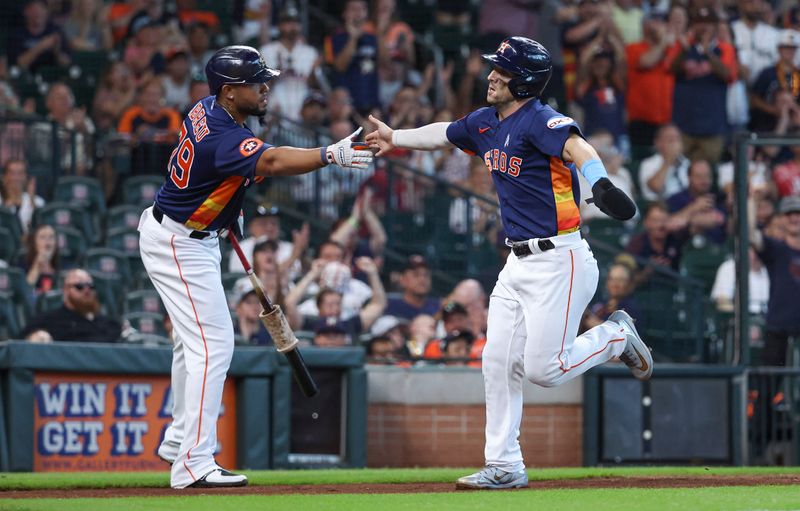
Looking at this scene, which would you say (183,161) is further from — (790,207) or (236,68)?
(790,207)

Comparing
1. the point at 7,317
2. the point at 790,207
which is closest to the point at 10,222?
the point at 7,317

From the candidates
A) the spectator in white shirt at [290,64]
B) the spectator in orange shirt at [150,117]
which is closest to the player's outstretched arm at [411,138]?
the spectator in orange shirt at [150,117]

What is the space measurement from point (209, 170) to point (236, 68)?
52 centimetres

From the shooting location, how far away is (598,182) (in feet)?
20.6

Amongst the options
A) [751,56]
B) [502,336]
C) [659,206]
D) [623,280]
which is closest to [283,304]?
[623,280]

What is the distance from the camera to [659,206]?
13.2m

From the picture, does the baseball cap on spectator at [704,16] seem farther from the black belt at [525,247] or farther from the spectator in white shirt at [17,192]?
the black belt at [525,247]

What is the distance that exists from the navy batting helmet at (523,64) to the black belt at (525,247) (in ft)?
2.28

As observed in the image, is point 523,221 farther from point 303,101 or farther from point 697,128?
point 697,128

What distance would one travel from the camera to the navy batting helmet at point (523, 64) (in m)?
6.76

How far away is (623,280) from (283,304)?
2.74 meters

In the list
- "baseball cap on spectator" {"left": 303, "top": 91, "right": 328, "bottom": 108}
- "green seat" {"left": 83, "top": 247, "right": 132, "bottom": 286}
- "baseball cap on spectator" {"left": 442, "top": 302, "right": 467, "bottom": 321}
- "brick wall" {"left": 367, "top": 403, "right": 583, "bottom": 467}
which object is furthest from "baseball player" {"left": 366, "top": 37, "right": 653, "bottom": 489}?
"baseball cap on spectator" {"left": 303, "top": 91, "right": 328, "bottom": 108}

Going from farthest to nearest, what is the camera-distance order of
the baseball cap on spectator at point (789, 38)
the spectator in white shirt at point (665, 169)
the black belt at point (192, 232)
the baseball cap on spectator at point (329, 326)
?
the baseball cap on spectator at point (789, 38)
the spectator in white shirt at point (665, 169)
the baseball cap on spectator at point (329, 326)
the black belt at point (192, 232)

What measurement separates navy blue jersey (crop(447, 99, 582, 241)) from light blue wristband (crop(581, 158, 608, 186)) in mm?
288
